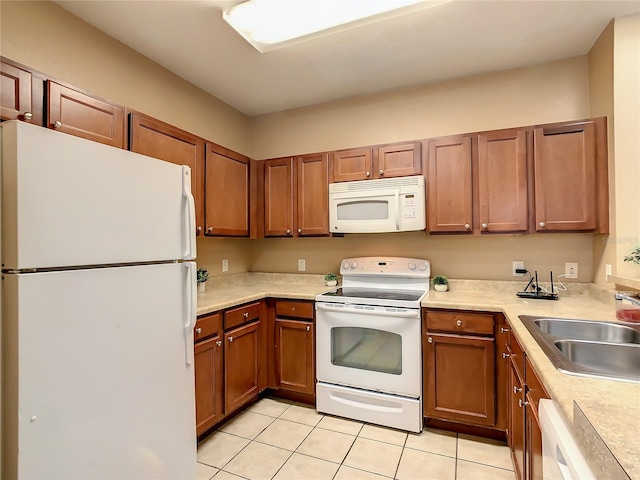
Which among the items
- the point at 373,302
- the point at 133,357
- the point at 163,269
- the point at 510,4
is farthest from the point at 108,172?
the point at 510,4

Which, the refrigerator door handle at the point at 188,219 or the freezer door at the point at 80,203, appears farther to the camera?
the refrigerator door handle at the point at 188,219

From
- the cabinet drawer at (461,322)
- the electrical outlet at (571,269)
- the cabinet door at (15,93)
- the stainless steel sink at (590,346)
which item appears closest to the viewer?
the stainless steel sink at (590,346)

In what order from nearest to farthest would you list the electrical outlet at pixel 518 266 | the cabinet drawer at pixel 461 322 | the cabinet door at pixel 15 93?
the cabinet door at pixel 15 93 → the cabinet drawer at pixel 461 322 → the electrical outlet at pixel 518 266

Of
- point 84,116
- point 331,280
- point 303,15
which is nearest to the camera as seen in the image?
point 84,116

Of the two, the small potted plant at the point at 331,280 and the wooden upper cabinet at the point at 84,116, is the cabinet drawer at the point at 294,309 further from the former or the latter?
the wooden upper cabinet at the point at 84,116

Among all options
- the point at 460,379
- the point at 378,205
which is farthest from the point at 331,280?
the point at 460,379

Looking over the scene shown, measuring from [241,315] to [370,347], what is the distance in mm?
950

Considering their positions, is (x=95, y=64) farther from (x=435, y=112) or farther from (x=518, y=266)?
(x=518, y=266)

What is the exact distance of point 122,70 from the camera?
7.22 ft

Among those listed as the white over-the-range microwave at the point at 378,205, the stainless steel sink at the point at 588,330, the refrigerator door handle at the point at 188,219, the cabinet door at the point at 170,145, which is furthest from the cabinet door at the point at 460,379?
the cabinet door at the point at 170,145

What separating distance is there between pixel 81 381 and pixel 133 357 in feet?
0.68

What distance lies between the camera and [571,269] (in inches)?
94.5

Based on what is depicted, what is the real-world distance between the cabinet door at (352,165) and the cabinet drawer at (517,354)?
4.99ft

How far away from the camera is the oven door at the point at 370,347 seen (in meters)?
2.20
